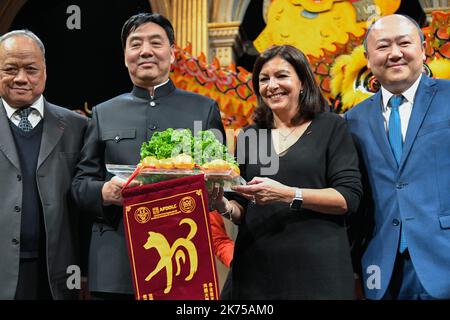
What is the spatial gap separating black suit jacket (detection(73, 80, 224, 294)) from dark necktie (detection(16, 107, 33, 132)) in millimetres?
242

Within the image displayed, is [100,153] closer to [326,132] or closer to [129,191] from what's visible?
[129,191]

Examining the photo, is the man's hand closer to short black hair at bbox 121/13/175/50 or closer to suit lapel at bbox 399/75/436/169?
short black hair at bbox 121/13/175/50

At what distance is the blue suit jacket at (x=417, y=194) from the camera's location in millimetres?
1989

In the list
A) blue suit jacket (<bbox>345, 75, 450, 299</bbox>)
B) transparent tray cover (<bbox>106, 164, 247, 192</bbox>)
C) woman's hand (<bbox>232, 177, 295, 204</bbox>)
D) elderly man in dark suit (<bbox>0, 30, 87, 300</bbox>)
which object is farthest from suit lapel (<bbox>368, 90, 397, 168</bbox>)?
elderly man in dark suit (<bbox>0, 30, 87, 300</bbox>)

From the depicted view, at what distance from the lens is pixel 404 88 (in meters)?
2.22

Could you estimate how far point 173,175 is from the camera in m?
1.87

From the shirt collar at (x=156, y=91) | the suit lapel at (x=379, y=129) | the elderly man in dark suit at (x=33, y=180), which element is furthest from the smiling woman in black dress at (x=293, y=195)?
the elderly man in dark suit at (x=33, y=180)

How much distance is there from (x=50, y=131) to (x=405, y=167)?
4.38 ft

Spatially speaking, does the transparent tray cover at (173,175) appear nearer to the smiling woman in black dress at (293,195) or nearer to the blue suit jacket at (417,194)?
the smiling woman in black dress at (293,195)

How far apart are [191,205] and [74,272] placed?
0.65 metres

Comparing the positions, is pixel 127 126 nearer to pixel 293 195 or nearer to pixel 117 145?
pixel 117 145

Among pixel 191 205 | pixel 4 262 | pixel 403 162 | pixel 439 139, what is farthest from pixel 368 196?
pixel 4 262

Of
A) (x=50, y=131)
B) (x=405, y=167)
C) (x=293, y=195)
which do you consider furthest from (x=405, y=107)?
(x=50, y=131)

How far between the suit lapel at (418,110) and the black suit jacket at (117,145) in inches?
27.3
